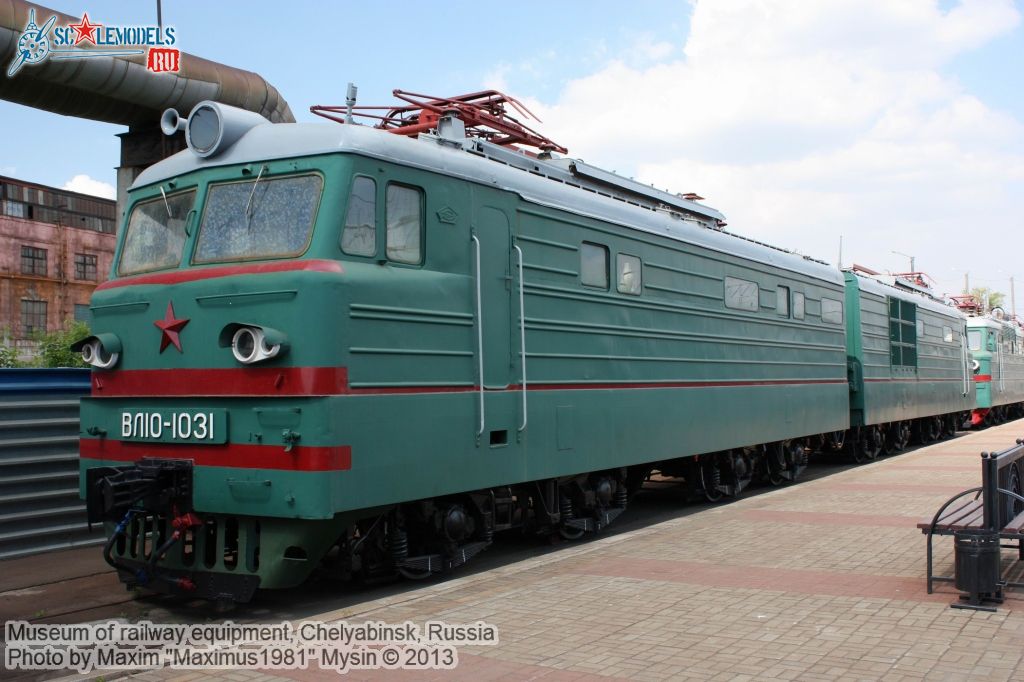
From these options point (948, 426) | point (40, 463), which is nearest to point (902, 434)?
point (948, 426)

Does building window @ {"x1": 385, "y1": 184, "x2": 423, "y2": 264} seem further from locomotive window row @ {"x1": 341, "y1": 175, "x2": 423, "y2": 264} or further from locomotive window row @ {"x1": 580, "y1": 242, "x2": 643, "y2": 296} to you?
locomotive window row @ {"x1": 580, "y1": 242, "x2": 643, "y2": 296}

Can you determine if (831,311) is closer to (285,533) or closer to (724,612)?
(724,612)

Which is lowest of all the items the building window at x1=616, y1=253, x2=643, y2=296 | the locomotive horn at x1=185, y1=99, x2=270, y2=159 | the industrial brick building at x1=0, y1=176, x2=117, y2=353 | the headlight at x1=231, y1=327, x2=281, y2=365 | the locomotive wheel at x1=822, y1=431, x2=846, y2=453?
the locomotive wheel at x1=822, y1=431, x2=846, y2=453

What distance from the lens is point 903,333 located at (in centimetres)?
1950

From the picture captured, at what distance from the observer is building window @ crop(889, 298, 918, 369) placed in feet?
61.4

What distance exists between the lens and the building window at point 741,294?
1202 centimetres

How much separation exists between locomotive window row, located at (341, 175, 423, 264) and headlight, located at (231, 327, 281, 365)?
834mm

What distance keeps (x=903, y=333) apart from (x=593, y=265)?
41.7 ft

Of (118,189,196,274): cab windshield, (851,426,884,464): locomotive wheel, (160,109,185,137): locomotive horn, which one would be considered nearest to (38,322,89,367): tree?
(118,189,196,274): cab windshield

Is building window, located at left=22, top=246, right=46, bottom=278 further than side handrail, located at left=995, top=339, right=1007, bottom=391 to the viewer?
Yes

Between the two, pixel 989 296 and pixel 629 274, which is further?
pixel 989 296

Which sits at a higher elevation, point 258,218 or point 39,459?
point 258,218

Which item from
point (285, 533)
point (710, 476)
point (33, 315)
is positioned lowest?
point (710, 476)

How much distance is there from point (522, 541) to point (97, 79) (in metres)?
7.62
